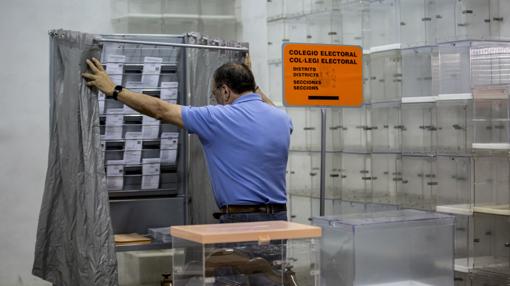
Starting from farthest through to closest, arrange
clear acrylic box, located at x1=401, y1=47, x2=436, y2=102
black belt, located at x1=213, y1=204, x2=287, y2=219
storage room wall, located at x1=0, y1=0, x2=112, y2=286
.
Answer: storage room wall, located at x1=0, y1=0, x2=112, y2=286 < clear acrylic box, located at x1=401, y1=47, x2=436, y2=102 < black belt, located at x1=213, y1=204, x2=287, y2=219

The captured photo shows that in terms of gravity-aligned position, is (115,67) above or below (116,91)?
above

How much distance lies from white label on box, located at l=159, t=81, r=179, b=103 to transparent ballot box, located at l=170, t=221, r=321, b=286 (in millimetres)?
1390

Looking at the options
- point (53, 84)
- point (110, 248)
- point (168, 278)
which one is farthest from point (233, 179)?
point (168, 278)

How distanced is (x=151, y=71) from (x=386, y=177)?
244 centimetres

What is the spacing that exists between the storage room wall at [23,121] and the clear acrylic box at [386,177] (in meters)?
2.51

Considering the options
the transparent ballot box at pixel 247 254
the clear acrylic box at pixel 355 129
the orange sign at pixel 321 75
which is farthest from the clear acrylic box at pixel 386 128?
the transparent ballot box at pixel 247 254

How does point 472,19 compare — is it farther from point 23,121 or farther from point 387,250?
point 23,121

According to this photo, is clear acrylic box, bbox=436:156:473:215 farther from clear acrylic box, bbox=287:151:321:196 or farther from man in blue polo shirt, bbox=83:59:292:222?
man in blue polo shirt, bbox=83:59:292:222

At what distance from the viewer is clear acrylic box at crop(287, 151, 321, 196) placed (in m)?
6.02

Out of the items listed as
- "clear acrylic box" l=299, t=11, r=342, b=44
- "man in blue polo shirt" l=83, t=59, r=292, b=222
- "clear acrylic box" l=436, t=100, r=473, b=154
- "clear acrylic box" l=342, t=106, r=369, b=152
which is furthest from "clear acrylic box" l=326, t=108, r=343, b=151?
"man in blue polo shirt" l=83, t=59, r=292, b=222

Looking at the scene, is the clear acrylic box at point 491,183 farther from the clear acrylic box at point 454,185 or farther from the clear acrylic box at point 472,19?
the clear acrylic box at point 472,19

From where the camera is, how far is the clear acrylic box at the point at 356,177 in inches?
227

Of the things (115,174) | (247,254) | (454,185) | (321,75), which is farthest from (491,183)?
(247,254)

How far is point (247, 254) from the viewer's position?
2.44m
